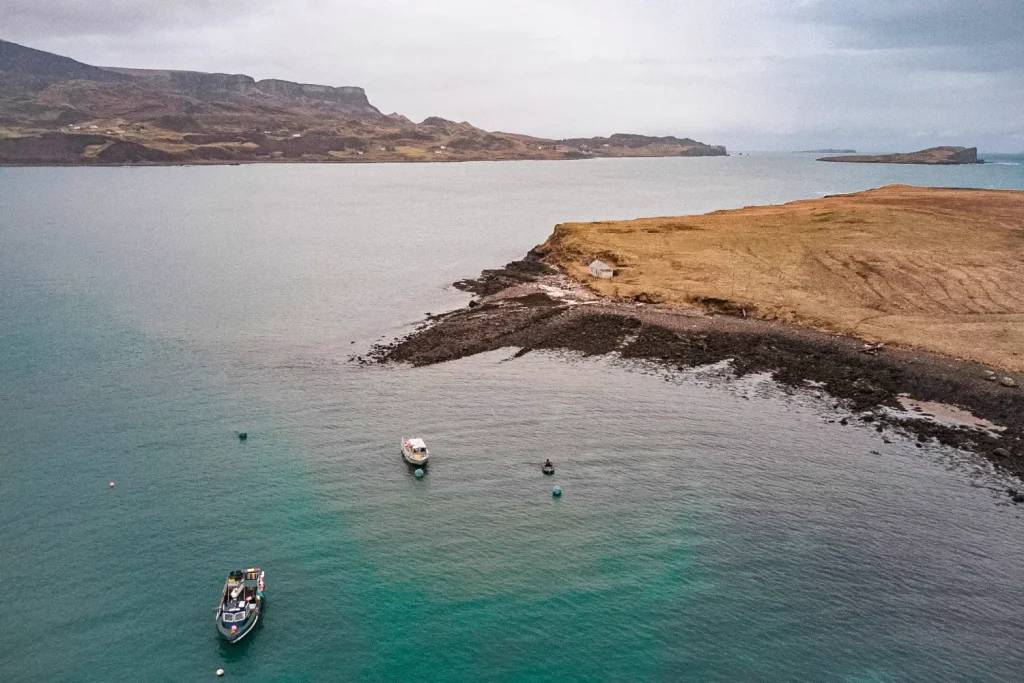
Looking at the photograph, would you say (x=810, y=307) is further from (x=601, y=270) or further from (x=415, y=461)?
(x=415, y=461)

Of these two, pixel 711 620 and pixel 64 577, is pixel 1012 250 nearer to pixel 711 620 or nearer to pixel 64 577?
pixel 711 620

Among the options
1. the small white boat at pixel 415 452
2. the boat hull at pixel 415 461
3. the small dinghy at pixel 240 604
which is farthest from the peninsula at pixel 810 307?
the small dinghy at pixel 240 604

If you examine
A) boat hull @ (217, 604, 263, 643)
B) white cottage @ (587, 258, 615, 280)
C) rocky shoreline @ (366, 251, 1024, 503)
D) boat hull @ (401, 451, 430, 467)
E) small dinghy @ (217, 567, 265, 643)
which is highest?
white cottage @ (587, 258, 615, 280)

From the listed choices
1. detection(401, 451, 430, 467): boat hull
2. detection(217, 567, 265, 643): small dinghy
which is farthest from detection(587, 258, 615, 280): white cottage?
detection(217, 567, 265, 643): small dinghy

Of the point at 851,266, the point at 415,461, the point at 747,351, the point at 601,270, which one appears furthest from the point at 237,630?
the point at 851,266

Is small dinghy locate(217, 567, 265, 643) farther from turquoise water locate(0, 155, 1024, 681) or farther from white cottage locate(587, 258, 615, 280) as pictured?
white cottage locate(587, 258, 615, 280)

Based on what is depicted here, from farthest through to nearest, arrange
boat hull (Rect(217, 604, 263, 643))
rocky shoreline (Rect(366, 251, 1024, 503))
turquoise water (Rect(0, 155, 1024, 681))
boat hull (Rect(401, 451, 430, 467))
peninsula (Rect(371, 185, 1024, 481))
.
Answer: peninsula (Rect(371, 185, 1024, 481)) < rocky shoreline (Rect(366, 251, 1024, 503)) < boat hull (Rect(401, 451, 430, 467)) < turquoise water (Rect(0, 155, 1024, 681)) < boat hull (Rect(217, 604, 263, 643))
